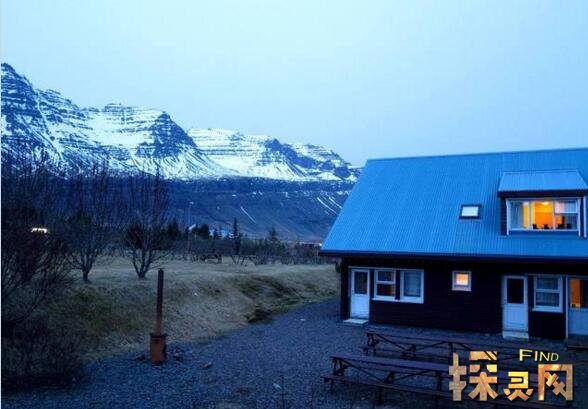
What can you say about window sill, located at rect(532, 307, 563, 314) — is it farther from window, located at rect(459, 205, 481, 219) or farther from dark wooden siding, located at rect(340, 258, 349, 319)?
dark wooden siding, located at rect(340, 258, 349, 319)

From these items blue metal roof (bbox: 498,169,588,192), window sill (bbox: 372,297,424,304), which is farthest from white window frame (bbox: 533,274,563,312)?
window sill (bbox: 372,297,424,304)

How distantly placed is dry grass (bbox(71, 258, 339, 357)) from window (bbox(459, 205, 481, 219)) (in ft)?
32.5

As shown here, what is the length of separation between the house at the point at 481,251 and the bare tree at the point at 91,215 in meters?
9.58

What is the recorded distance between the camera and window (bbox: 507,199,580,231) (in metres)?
20.0

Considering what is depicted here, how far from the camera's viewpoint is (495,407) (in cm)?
1071

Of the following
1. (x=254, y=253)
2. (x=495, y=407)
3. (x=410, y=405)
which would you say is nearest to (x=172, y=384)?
(x=410, y=405)

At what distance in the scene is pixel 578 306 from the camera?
62.8ft

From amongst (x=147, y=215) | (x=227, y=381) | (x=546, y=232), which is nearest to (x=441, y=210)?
(x=546, y=232)

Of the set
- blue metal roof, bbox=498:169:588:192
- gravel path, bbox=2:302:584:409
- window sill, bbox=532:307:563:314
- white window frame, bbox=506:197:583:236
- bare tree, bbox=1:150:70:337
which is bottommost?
gravel path, bbox=2:302:584:409

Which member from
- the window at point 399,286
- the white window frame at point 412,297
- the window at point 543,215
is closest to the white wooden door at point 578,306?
Result: the window at point 543,215

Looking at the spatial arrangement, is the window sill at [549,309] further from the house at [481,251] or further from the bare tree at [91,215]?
the bare tree at [91,215]

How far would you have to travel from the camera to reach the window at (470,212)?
21672 mm

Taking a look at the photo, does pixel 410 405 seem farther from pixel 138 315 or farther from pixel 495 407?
pixel 138 315

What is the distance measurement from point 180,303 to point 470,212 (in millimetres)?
A: 12778
